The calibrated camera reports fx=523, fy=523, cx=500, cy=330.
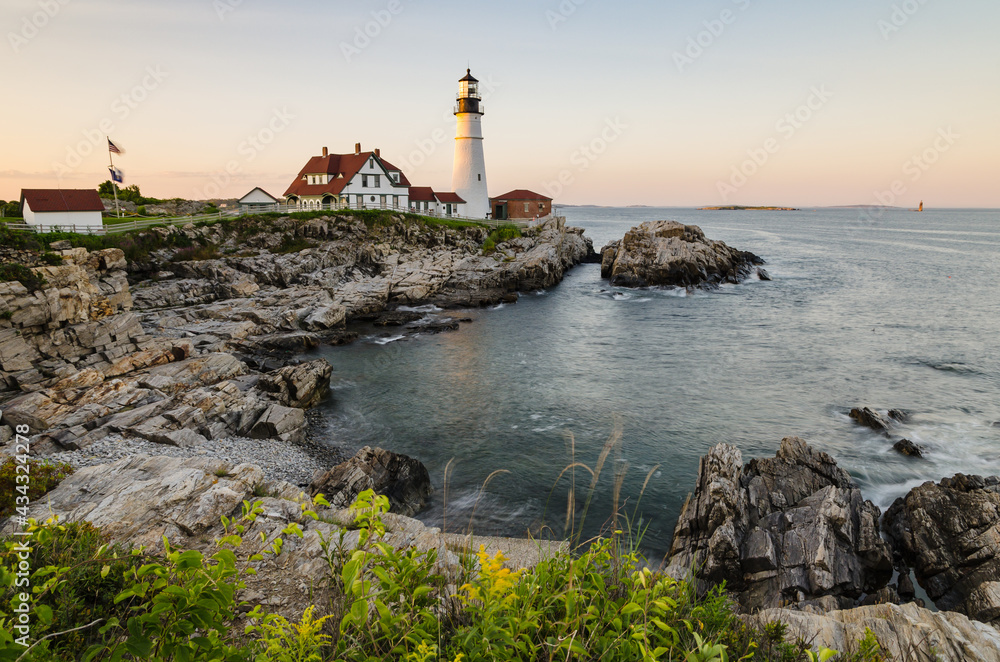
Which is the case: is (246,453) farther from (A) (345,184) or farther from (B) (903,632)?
(A) (345,184)

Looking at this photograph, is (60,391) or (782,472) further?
(60,391)

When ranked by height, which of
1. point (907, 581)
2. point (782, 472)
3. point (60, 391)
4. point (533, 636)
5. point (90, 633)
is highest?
point (533, 636)

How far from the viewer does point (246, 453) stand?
53.9ft

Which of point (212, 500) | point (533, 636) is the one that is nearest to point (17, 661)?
point (533, 636)

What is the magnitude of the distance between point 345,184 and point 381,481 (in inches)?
2076

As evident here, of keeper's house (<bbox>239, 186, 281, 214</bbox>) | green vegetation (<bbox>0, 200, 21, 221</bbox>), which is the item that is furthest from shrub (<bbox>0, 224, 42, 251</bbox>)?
keeper's house (<bbox>239, 186, 281, 214</bbox>)

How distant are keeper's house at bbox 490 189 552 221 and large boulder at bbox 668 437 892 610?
71.4 m

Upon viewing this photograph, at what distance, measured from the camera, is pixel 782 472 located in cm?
1342

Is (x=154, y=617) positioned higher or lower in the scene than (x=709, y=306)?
higher

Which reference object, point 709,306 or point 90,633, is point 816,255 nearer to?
point 709,306

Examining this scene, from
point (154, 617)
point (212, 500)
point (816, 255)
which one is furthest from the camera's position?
point (816, 255)

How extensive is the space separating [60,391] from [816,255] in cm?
9349

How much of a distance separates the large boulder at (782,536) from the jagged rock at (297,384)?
600 inches

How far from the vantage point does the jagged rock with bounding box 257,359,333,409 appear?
21.0m
